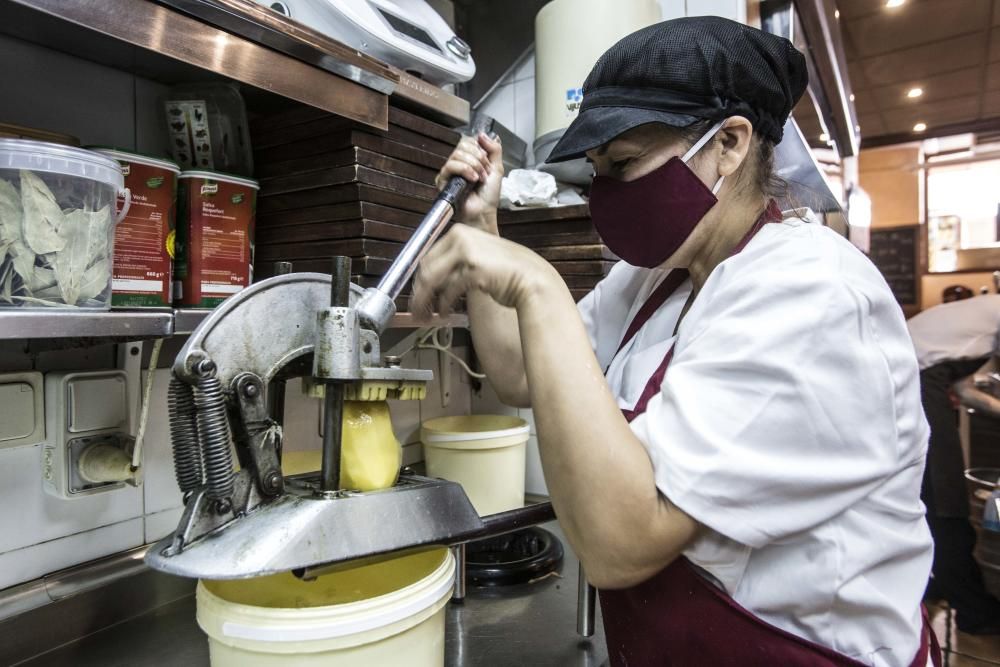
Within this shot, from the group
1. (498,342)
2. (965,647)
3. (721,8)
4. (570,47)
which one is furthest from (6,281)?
(965,647)

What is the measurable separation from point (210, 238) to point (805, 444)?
0.91 metres

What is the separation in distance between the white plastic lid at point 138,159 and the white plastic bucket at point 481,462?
0.80 meters

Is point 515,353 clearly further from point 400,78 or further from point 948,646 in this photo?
point 948,646

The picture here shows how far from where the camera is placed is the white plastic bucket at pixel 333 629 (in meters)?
0.70

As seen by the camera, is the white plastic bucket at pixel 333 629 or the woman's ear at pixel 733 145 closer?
the white plastic bucket at pixel 333 629

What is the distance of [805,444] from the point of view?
26.6 inches

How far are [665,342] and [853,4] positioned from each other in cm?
329

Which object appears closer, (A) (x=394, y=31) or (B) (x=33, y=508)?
(B) (x=33, y=508)

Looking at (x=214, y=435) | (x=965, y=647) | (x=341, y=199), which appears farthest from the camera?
(x=965, y=647)

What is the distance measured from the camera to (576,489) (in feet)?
2.33

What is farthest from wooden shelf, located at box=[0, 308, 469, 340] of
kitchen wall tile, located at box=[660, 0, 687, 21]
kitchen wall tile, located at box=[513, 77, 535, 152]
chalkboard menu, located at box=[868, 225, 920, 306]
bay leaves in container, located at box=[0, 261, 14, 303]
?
chalkboard menu, located at box=[868, 225, 920, 306]

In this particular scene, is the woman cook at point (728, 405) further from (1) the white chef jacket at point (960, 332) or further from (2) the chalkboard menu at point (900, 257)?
(2) the chalkboard menu at point (900, 257)

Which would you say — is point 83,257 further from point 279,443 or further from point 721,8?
point 721,8

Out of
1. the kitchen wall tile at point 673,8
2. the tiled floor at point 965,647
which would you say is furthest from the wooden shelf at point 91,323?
the tiled floor at point 965,647
